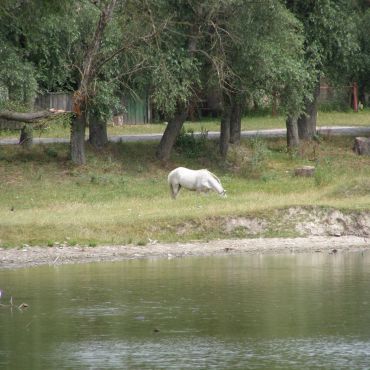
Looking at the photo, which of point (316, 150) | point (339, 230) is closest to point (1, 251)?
point (339, 230)

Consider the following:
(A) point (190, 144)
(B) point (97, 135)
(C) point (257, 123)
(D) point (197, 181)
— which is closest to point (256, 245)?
(D) point (197, 181)

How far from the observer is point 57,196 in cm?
3438

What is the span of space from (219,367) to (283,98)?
2518 cm

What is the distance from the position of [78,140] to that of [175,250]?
502 inches

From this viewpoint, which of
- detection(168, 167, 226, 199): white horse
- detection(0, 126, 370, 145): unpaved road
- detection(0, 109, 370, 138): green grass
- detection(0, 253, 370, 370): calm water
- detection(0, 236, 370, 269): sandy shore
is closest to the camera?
detection(0, 253, 370, 370): calm water

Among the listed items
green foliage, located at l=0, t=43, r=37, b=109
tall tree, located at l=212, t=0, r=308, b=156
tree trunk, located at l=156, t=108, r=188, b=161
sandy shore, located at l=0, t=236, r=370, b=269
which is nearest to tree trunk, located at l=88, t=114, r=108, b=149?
tree trunk, located at l=156, t=108, r=188, b=161

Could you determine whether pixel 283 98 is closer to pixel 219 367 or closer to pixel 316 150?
pixel 316 150

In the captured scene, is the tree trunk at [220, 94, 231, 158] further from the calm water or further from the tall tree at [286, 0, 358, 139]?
the calm water

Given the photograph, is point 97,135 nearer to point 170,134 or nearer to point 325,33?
point 170,134

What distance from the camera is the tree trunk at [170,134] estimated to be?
40.7m

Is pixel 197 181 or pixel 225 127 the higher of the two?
pixel 225 127

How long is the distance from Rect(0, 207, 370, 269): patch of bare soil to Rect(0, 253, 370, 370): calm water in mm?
811

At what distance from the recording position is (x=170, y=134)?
40750 millimetres

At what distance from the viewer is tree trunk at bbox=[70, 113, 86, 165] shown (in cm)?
3788
